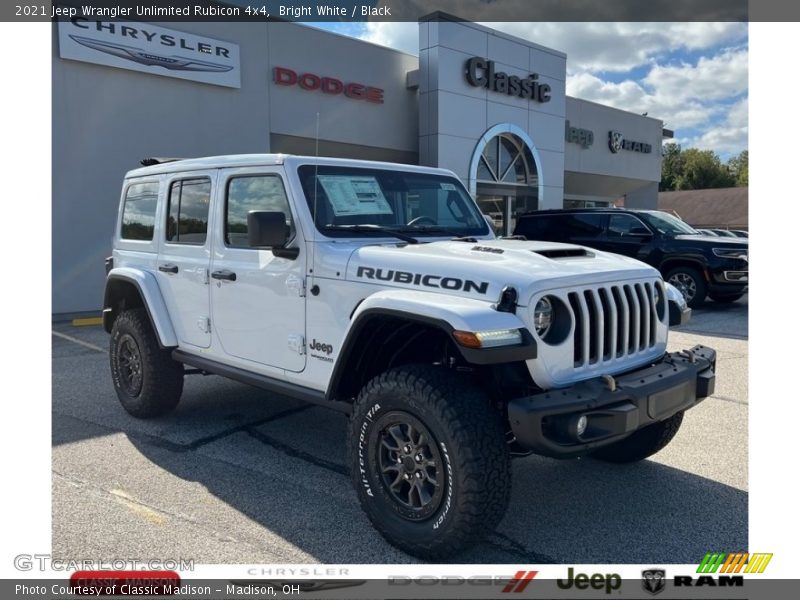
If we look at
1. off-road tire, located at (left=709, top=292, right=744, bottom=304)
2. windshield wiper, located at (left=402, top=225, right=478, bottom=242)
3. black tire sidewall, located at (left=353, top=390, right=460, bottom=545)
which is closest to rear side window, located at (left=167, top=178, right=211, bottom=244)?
windshield wiper, located at (left=402, top=225, right=478, bottom=242)

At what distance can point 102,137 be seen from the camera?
440 inches

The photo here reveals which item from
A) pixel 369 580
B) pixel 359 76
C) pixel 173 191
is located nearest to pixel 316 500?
pixel 369 580

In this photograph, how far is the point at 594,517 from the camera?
11.8ft

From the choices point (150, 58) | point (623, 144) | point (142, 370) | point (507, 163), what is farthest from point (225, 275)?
point (623, 144)

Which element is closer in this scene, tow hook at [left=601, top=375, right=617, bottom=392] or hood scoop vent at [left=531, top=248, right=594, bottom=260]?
tow hook at [left=601, top=375, right=617, bottom=392]

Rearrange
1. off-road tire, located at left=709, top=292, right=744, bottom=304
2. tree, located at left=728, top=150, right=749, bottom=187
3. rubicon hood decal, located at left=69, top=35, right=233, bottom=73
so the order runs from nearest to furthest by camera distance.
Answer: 1. rubicon hood decal, located at left=69, top=35, right=233, bottom=73
2. off-road tire, located at left=709, top=292, right=744, bottom=304
3. tree, located at left=728, top=150, right=749, bottom=187

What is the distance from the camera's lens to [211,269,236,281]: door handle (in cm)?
429

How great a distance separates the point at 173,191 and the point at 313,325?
2038 mm

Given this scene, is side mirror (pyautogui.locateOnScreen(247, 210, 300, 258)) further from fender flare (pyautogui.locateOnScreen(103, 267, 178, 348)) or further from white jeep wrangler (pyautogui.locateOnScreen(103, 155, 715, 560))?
fender flare (pyautogui.locateOnScreen(103, 267, 178, 348))

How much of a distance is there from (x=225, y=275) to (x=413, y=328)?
153 centimetres

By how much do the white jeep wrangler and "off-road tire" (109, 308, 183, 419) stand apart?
0.02m

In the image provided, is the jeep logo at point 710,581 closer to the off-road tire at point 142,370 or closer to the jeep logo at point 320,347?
the jeep logo at point 320,347

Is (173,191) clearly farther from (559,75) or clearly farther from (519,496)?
(559,75)

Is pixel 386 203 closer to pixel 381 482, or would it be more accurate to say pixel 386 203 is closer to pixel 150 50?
pixel 381 482
